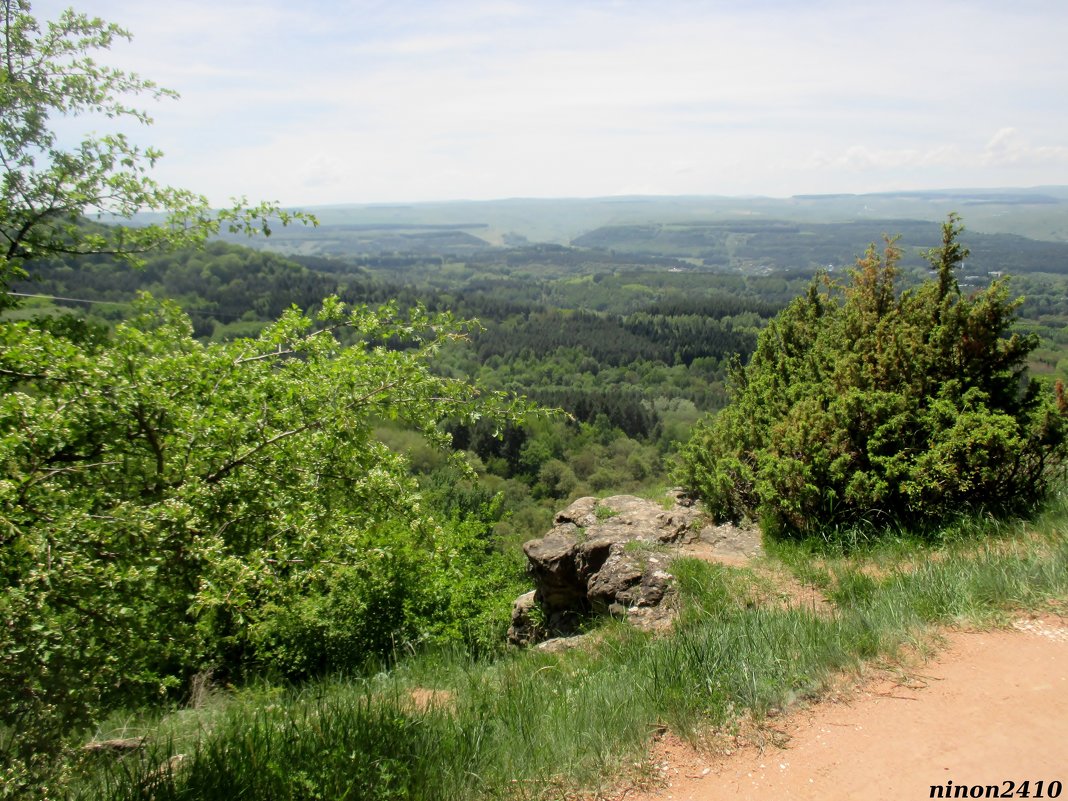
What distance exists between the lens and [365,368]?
6.12 metres

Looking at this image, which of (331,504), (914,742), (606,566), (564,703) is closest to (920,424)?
(606,566)

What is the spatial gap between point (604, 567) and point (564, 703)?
4.13 meters

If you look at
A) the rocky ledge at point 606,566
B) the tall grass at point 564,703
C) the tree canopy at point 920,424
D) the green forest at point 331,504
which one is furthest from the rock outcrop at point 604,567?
the tree canopy at point 920,424

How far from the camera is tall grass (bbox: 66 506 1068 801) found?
11.5ft

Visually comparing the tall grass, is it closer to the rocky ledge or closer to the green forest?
the green forest

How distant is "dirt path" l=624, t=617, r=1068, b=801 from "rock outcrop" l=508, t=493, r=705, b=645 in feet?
8.86

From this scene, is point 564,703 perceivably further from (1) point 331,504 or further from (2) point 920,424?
(2) point 920,424

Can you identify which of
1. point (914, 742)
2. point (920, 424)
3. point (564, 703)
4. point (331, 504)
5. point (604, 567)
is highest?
point (920, 424)

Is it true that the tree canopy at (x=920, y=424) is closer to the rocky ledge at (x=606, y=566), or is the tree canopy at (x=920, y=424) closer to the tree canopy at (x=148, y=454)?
the rocky ledge at (x=606, y=566)

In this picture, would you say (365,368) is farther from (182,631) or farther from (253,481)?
(182,631)

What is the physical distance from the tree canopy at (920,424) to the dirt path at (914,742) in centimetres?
288

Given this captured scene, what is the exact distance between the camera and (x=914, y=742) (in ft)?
11.8

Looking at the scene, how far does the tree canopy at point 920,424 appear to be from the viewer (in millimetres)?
6828

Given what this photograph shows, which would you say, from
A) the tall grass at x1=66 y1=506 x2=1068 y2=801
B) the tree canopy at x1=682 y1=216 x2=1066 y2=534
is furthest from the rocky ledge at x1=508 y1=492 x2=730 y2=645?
the tree canopy at x1=682 y1=216 x2=1066 y2=534
